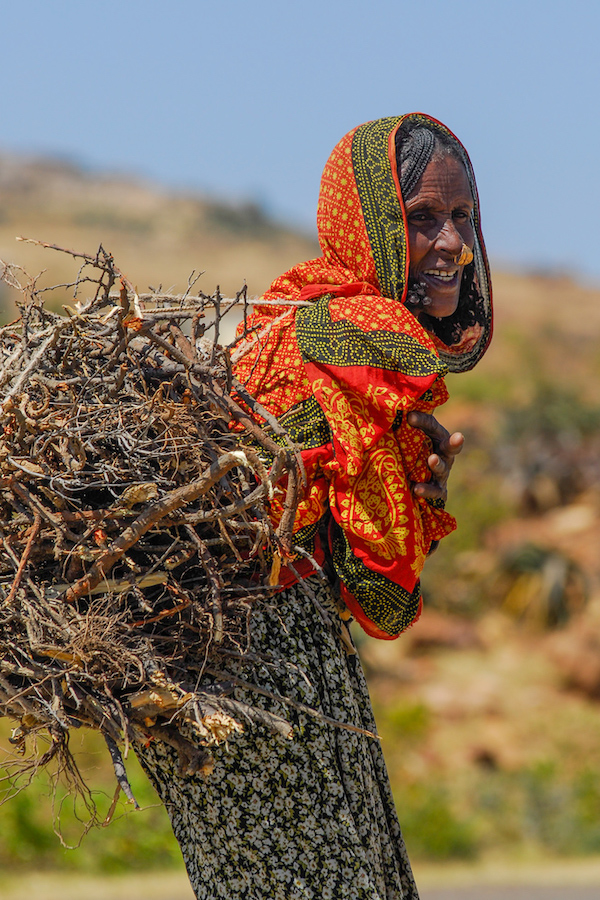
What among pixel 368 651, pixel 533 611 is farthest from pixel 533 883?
pixel 533 611

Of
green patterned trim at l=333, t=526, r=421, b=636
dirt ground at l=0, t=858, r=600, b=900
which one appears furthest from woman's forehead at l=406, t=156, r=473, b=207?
dirt ground at l=0, t=858, r=600, b=900

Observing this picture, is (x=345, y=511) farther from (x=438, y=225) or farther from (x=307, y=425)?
(x=438, y=225)

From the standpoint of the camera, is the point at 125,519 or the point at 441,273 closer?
the point at 125,519

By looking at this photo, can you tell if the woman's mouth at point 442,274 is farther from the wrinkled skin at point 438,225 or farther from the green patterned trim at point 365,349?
the green patterned trim at point 365,349

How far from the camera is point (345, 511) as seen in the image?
2.08 m

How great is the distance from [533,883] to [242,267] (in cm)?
3735

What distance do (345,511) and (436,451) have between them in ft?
0.83

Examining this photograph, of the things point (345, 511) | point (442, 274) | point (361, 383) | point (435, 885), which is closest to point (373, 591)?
point (345, 511)

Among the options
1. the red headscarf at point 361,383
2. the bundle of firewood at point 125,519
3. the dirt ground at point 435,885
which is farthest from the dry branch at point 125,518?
the dirt ground at point 435,885

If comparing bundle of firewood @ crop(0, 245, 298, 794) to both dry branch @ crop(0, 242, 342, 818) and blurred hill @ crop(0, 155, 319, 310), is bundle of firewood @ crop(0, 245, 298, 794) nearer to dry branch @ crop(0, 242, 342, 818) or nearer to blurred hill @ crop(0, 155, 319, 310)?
dry branch @ crop(0, 242, 342, 818)

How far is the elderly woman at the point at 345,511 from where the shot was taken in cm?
207

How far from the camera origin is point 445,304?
2.31 meters

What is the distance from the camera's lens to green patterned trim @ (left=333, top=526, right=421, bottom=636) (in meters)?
2.13

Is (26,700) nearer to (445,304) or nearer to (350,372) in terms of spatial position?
(350,372)
